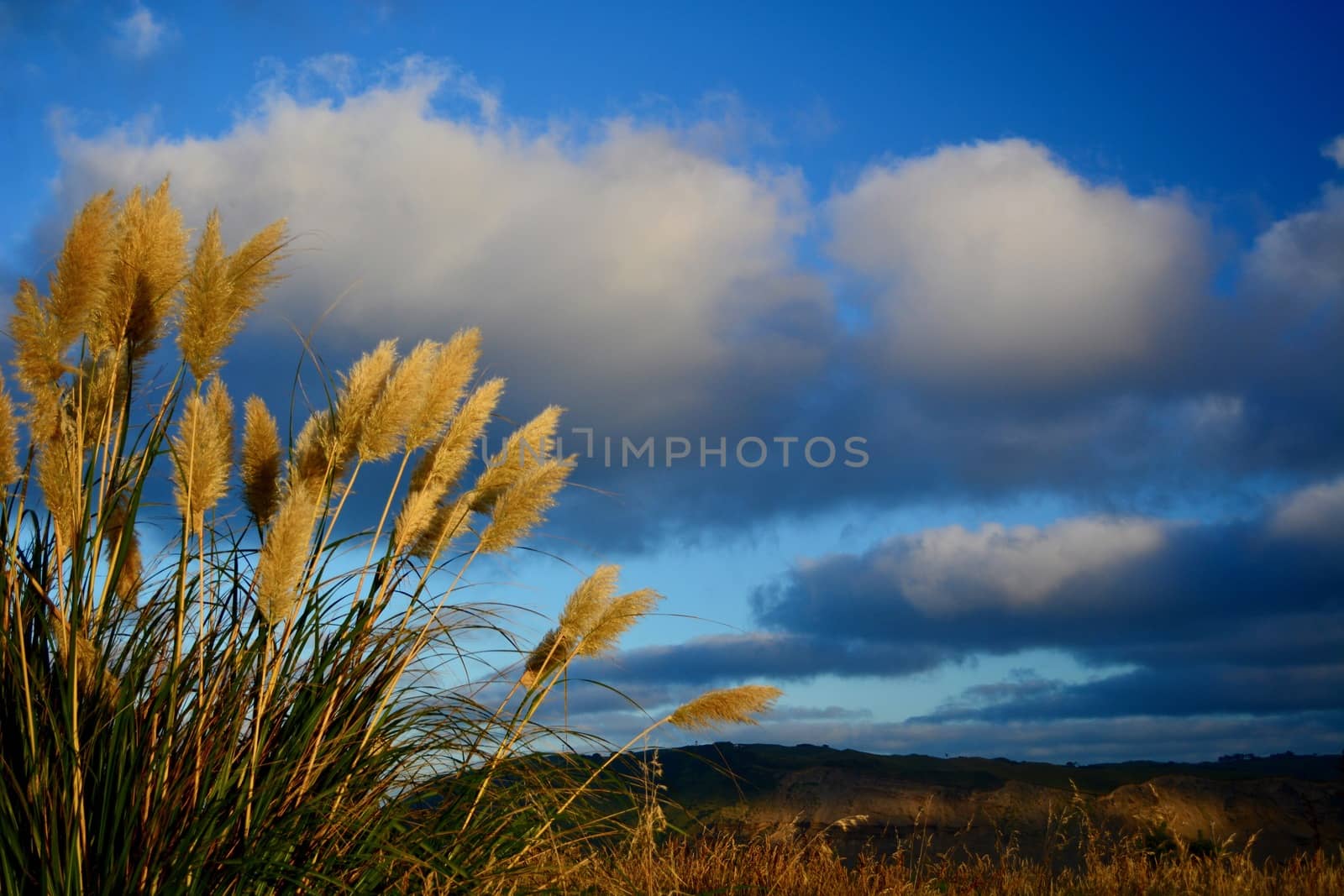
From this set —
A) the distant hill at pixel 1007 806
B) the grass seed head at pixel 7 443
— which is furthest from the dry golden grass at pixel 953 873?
the grass seed head at pixel 7 443

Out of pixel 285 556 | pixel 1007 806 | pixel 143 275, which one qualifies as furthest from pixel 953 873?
pixel 143 275

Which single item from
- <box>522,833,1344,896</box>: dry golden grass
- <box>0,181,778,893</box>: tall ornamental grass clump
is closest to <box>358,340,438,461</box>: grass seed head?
<box>0,181,778,893</box>: tall ornamental grass clump

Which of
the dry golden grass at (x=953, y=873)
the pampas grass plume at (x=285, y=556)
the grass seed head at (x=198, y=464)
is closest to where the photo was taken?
the pampas grass plume at (x=285, y=556)

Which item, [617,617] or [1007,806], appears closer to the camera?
[617,617]

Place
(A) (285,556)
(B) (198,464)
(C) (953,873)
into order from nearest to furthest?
(A) (285,556) < (B) (198,464) < (C) (953,873)

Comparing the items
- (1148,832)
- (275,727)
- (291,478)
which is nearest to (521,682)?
(275,727)

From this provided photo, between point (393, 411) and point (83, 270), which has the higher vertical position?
point (83, 270)

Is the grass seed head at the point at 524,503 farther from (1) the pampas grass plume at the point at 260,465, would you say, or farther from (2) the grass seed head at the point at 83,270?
(2) the grass seed head at the point at 83,270

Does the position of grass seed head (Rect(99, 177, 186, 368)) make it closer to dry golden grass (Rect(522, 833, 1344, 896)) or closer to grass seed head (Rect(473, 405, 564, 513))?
grass seed head (Rect(473, 405, 564, 513))

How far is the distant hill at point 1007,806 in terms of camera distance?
7.43m

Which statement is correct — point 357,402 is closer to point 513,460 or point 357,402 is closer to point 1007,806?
point 513,460

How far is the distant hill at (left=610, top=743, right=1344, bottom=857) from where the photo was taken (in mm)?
7430

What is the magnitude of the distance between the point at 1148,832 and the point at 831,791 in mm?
4908

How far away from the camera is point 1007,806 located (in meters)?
10.0
